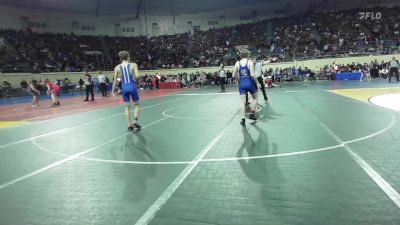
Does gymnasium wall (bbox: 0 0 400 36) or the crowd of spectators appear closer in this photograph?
the crowd of spectators

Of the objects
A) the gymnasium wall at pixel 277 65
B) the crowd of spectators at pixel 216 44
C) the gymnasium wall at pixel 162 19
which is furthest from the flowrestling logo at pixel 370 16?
the gymnasium wall at pixel 277 65

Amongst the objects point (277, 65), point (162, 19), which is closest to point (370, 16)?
point (277, 65)

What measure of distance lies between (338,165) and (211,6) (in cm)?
4395

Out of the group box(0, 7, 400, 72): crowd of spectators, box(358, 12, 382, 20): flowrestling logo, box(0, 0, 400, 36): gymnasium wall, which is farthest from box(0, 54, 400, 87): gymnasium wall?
box(358, 12, 382, 20): flowrestling logo

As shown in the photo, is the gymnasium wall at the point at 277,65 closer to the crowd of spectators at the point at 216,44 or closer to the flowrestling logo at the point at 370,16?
the crowd of spectators at the point at 216,44

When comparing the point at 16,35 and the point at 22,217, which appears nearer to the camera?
the point at 22,217

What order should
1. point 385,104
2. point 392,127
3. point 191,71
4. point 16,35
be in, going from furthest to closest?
point 191,71 → point 16,35 → point 385,104 → point 392,127

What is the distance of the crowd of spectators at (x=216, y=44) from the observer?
1237 inches

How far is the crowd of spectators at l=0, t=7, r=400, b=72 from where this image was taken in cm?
3142

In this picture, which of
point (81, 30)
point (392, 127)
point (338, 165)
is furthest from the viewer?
point (81, 30)

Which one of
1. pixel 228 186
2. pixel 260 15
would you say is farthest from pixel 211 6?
pixel 228 186

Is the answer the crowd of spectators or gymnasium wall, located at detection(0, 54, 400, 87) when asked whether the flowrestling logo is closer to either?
the crowd of spectators

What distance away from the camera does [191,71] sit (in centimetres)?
3694

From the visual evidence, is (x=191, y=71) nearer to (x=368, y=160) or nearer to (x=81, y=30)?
(x=81, y=30)
